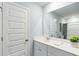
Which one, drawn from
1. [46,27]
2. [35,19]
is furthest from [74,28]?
[35,19]

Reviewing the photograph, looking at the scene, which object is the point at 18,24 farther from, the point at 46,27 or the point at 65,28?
the point at 65,28

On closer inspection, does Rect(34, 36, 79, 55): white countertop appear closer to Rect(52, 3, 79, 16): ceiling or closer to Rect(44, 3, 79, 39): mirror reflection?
Rect(44, 3, 79, 39): mirror reflection

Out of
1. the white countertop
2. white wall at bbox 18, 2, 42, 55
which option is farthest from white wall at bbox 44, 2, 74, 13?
the white countertop

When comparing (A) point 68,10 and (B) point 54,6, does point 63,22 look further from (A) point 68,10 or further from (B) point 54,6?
(B) point 54,6

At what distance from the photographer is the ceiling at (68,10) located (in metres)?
1.81

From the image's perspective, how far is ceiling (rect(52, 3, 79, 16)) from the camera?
1.81 meters

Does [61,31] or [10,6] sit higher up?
[10,6]

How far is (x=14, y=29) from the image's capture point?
2.05 metres

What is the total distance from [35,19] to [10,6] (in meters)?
0.92

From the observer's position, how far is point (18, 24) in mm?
2139

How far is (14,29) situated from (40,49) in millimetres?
927

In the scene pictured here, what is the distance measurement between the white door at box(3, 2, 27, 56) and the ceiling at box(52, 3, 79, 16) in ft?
3.46

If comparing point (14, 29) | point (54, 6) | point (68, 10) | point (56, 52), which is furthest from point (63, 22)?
point (14, 29)

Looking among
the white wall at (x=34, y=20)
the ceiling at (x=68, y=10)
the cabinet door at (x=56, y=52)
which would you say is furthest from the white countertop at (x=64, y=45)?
the ceiling at (x=68, y=10)
